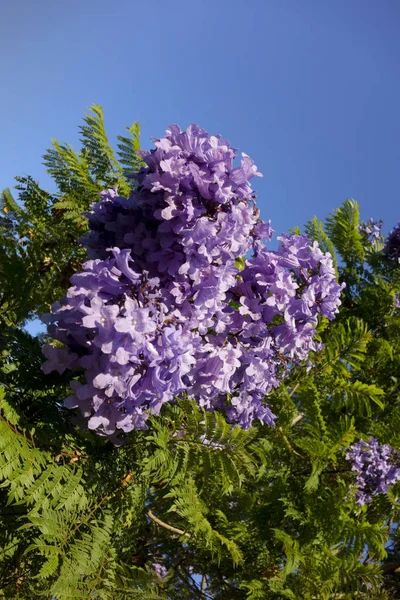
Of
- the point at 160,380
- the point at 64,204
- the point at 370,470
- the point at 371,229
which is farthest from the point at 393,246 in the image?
the point at 160,380

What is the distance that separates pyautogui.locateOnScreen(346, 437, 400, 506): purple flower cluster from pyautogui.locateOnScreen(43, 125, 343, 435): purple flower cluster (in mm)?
1919

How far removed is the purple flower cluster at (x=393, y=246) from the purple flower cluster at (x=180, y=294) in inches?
131

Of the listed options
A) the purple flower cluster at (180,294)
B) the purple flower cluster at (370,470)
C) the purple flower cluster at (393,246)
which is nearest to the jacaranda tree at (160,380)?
the purple flower cluster at (180,294)

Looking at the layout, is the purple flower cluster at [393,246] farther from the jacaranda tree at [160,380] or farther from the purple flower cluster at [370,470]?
the jacaranda tree at [160,380]

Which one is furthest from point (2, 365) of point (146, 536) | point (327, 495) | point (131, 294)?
point (146, 536)

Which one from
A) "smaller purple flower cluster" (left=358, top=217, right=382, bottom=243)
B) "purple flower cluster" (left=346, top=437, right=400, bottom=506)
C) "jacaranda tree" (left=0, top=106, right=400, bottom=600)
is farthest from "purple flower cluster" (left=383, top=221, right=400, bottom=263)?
"jacaranda tree" (left=0, top=106, right=400, bottom=600)

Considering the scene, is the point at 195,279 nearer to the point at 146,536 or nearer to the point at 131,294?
the point at 131,294

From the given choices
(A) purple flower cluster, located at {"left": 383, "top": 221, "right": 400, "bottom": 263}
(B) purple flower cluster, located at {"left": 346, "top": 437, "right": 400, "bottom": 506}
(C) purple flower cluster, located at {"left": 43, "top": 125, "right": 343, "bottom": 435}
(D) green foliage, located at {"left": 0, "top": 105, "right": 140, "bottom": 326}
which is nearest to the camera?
(C) purple flower cluster, located at {"left": 43, "top": 125, "right": 343, "bottom": 435}

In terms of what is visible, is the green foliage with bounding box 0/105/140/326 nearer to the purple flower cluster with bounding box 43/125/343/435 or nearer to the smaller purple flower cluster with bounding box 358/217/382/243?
the purple flower cluster with bounding box 43/125/343/435

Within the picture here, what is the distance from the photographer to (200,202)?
180 cm

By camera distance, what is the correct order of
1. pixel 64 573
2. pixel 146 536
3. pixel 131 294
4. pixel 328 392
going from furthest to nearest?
pixel 146 536, pixel 328 392, pixel 64 573, pixel 131 294

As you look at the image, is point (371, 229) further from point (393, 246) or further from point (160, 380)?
point (160, 380)

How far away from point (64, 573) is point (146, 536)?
2.67 m

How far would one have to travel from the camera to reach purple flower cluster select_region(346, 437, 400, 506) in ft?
11.8
